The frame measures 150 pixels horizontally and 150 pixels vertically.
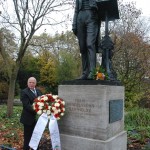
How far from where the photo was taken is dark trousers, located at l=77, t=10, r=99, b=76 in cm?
690

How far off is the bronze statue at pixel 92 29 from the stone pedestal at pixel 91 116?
1.55ft

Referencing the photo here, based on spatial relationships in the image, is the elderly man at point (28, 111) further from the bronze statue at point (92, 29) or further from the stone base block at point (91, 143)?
the bronze statue at point (92, 29)

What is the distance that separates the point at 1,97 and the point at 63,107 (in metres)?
25.1

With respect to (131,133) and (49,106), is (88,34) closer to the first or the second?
(49,106)

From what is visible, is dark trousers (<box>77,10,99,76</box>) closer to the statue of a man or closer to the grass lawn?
the statue of a man

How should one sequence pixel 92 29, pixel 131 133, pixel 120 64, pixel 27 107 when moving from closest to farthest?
pixel 27 107 → pixel 92 29 → pixel 131 133 → pixel 120 64

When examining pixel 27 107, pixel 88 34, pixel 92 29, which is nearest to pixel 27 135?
pixel 27 107

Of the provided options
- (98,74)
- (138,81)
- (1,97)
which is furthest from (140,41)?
(1,97)

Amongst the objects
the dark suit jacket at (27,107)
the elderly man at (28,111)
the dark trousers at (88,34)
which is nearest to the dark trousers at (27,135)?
the elderly man at (28,111)

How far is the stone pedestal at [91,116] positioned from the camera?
6.13 m

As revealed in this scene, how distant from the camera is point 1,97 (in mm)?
30375

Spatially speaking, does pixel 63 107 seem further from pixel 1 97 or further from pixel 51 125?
pixel 1 97

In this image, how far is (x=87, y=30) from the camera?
6.96m

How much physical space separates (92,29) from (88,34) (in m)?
0.15
